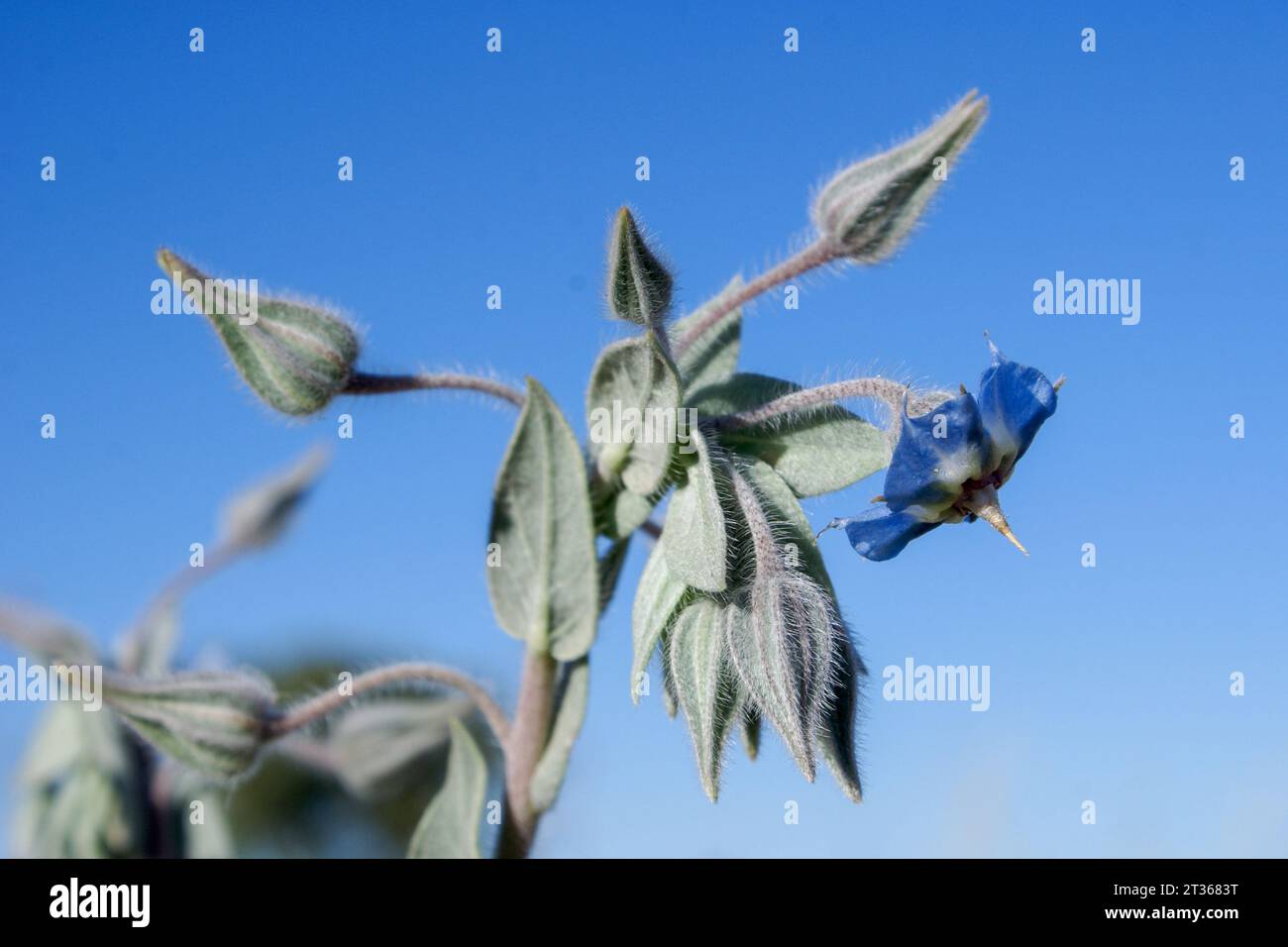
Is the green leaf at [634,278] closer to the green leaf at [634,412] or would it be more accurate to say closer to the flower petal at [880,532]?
the green leaf at [634,412]

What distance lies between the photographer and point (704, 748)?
98.0 inches

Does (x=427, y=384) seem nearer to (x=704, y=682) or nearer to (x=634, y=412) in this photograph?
(x=634, y=412)

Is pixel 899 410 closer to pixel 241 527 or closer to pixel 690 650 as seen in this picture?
pixel 690 650

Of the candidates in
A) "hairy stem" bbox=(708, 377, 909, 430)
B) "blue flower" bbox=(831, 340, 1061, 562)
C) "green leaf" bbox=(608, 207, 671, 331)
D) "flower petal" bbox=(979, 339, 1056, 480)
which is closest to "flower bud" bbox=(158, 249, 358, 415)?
"green leaf" bbox=(608, 207, 671, 331)

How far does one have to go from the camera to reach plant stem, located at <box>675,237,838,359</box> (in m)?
2.83

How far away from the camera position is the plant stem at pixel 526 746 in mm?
2730

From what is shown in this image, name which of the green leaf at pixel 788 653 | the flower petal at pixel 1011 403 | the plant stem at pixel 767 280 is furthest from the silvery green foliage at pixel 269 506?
the flower petal at pixel 1011 403

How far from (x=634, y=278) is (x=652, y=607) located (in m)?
0.68

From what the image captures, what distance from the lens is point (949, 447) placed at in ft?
7.55

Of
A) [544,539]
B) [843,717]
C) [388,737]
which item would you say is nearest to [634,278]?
[544,539]

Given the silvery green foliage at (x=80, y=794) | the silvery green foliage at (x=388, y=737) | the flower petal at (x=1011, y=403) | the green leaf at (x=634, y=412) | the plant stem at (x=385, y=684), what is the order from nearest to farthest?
the flower petal at (x=1011, y=403)
the green leaf at (x=634, y=412)
the plant stem at (x=385, y=684)
the silvery green foliage at (x=388, y=737)
the silvery green foliage at (x=80, y=794)

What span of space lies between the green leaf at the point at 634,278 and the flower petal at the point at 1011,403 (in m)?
0.67

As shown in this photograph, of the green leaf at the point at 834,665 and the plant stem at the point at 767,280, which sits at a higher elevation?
the plant stem at the point at 767,280

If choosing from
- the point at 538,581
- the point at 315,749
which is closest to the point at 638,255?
the point at 538,581
